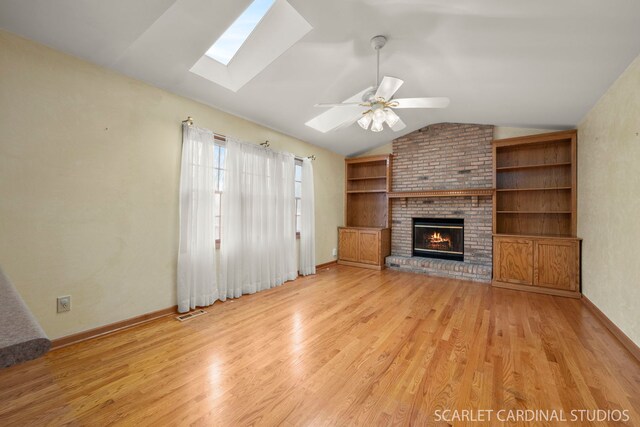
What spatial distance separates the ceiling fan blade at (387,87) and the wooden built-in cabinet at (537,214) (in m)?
3.05

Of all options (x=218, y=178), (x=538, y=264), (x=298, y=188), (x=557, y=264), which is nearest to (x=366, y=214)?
(x=298, y=188)

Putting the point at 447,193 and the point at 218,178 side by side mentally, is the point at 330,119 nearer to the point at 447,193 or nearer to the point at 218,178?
the point at 218,178

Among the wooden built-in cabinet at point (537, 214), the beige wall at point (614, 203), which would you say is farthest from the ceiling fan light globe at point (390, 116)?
the wooden built-in cabinet at point (537, 214)

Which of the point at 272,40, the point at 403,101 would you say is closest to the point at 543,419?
the point at 403,101

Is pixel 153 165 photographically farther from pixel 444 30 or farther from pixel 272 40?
pixel 444 30

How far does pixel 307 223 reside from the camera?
15.9 feet

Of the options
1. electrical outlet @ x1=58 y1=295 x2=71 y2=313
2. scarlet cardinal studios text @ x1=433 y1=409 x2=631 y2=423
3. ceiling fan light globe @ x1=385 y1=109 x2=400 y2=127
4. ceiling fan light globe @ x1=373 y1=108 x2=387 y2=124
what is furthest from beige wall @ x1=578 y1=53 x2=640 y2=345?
electrical outlet @ x1=58 y1=295 x2=71 y2=313

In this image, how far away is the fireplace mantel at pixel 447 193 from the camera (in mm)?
4480

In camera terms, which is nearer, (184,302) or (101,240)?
(101,240)

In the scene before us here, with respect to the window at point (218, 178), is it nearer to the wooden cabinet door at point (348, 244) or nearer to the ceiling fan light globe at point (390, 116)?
the ceiling fan light globe at point (390, 116)

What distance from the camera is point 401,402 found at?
1.65 meters

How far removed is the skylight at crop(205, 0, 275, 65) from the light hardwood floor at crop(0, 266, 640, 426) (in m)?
2.79

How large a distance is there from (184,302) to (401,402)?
8.12 ft

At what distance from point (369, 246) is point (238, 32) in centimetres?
418
